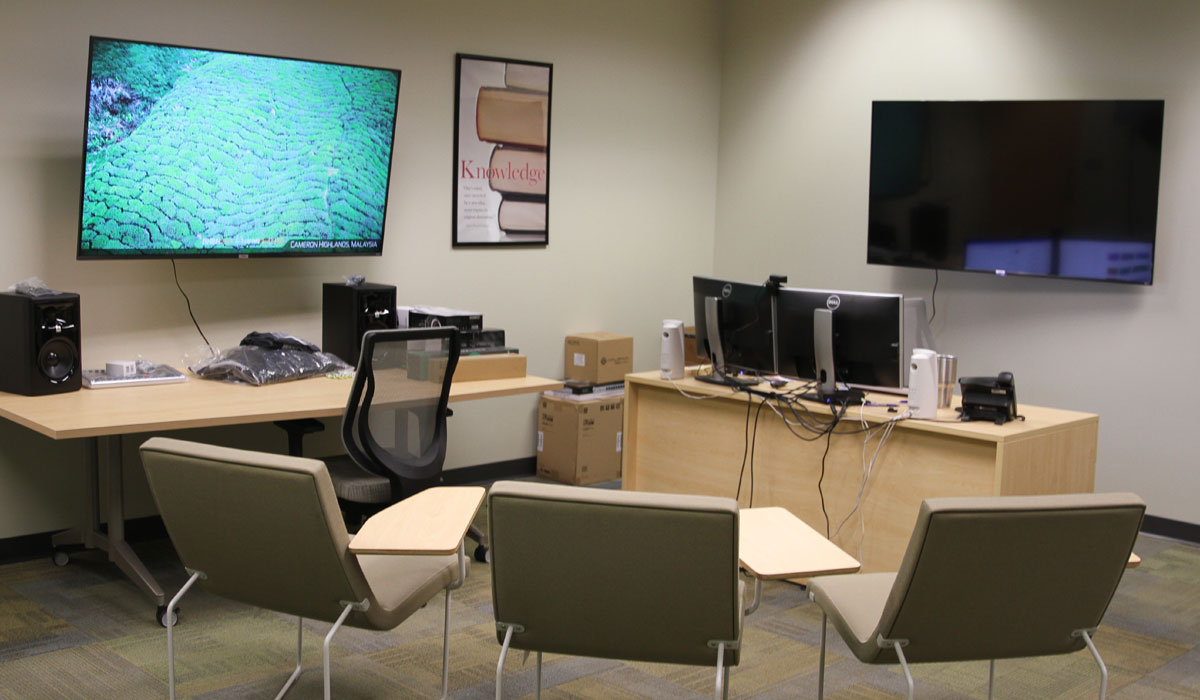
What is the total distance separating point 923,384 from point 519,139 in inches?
106

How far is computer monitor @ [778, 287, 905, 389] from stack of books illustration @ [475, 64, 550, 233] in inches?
76.9

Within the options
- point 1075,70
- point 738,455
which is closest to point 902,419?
point 738,455

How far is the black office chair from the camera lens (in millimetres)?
3662

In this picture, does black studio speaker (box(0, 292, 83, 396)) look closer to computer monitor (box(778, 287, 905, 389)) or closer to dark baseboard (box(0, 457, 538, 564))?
dark baseboard (box(0, 457, 538, 564))

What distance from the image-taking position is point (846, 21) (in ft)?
20.1

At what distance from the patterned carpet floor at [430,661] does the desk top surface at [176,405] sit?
0.69 metres

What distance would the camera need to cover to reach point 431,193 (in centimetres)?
549

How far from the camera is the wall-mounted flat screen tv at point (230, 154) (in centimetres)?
407

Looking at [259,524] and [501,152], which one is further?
[501,152]

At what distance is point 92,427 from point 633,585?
1.99 meters

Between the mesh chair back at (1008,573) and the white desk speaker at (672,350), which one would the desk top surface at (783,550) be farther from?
the white desk speaker at (672,350)

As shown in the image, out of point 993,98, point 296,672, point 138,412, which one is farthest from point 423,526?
point 993,98

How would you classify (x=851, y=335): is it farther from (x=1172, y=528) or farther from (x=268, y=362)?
(x=268, y=362)

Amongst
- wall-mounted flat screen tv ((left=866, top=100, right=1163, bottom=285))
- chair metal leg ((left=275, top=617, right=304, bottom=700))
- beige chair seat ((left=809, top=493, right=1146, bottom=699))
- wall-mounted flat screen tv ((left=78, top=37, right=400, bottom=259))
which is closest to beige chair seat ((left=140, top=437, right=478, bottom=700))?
chair metal leg ((left=275, top=617, right=304, bottom=700))
